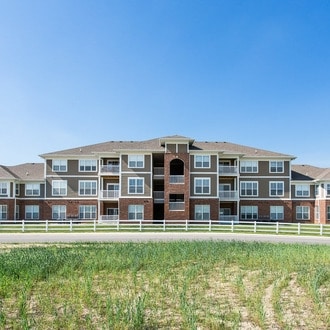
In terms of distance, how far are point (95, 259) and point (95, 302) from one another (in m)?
4.60

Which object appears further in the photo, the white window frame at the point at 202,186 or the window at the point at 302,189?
the window at the point at 302,189

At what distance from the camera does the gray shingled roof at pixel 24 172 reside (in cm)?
4178

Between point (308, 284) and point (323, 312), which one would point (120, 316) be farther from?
point (308, 284)

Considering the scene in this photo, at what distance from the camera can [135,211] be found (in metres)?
37.6

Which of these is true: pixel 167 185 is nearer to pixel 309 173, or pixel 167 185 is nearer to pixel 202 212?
pixel 202 212

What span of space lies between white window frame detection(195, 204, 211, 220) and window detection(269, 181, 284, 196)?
9.65 m

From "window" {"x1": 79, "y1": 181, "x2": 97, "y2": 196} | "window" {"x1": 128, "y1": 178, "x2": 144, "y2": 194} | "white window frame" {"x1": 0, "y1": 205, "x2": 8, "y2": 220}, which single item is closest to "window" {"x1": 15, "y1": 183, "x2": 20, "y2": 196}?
"white window frame" {"x1": 0, "y1": 205, "x2": 8, "y2": 220}

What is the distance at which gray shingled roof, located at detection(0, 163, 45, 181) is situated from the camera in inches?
1645

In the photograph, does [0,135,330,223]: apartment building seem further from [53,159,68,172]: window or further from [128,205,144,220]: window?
[53,159,68,172]: window

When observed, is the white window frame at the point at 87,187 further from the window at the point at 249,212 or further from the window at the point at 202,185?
the window at the point at 249,212

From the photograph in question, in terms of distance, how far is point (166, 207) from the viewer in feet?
121

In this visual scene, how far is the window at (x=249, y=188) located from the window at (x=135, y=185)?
13547mm

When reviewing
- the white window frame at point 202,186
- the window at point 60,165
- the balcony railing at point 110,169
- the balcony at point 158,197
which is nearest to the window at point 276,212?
the white window frame at point 202,186

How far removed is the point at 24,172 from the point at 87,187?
32.8 ft
